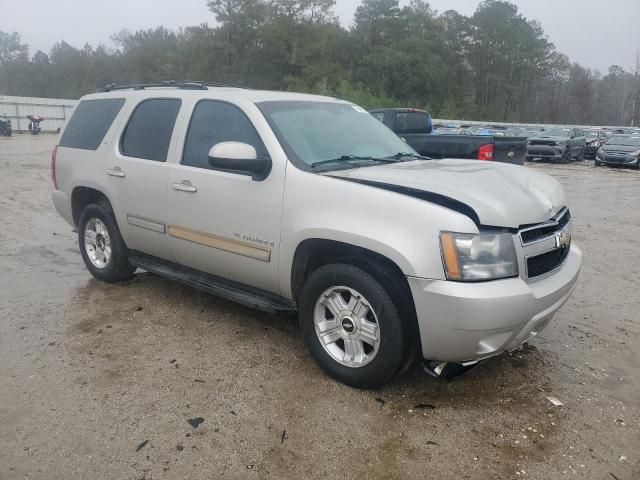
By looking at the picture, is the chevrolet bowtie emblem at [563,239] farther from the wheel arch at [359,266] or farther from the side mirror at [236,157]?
the side mirror at [236,157]

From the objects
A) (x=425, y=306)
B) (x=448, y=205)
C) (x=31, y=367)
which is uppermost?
(x=448, y=205)

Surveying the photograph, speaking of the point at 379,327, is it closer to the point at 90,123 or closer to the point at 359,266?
the point at 359,266

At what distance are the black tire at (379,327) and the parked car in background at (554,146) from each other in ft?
76.1

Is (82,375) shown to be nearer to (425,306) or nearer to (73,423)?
(73,423)

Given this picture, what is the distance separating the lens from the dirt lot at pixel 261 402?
274 centimetres

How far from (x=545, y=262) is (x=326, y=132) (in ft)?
5.88

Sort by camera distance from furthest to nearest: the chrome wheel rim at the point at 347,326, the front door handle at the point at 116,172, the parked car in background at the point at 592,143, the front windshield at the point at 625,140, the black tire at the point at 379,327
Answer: the parked car in background at the point at 592,143, the front windshield at the point at 625,140, the front door handle at the point at 116,172, the chrome wheel rim at the point at 347,326, the black tire at the point at 379,327

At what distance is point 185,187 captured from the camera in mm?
4145

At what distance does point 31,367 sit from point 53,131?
34.6 metres

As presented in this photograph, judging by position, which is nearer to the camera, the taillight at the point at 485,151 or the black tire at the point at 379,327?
the black tire at the point at 379,327

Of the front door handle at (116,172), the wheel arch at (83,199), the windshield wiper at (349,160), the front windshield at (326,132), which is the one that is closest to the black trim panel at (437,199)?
the windshield wiper at (349,160)

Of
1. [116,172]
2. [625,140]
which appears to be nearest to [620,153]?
→ [625,140]

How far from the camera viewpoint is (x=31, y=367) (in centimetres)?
366

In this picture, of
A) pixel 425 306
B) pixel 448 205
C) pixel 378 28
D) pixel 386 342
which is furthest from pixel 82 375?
pixel 378 28
